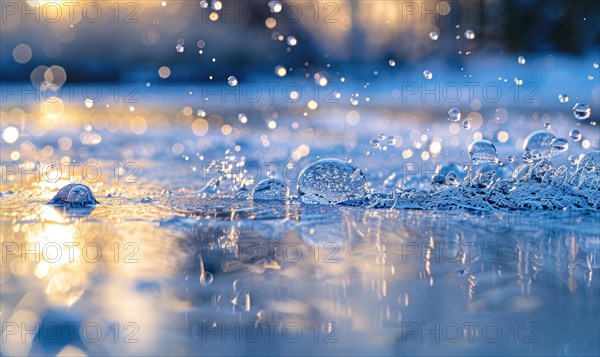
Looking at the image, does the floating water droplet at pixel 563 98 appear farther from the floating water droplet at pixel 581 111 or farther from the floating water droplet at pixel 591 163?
the floating water droplet at pixel 591 163

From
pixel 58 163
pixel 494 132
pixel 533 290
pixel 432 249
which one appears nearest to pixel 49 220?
pixel 432 249

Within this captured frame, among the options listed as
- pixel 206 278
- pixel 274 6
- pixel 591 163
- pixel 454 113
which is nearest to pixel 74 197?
pixel 206 278

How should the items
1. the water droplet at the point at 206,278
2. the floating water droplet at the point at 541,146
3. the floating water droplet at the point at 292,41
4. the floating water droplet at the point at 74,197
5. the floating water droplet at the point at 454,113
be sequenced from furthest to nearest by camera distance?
the floating water droplet at the point at 292,41 → the floating water droplet at the point at 454,113 → the floating water droplet at the point at 541,146 → the floating water droplet at the point at 74,197 → the water droplet at the point at 206,278

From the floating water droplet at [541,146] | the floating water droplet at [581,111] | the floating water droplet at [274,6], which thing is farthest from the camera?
the floating water droplet at [274,6]

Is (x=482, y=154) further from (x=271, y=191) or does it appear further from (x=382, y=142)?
(x=382, y=142)

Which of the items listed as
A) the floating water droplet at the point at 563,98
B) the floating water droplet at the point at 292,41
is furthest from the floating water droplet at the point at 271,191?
the floating water droplet at the point at 292,41

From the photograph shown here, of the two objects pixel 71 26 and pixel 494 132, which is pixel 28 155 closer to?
pixel 71 26

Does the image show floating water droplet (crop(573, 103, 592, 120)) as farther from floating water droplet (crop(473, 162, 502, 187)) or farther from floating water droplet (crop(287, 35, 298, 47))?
floating water droplet (crop(287, 35, 298, 47))
